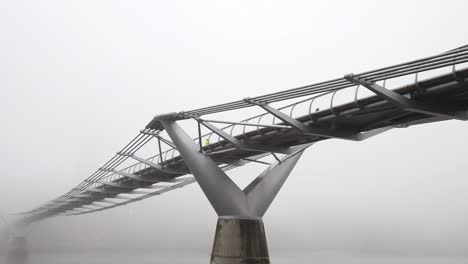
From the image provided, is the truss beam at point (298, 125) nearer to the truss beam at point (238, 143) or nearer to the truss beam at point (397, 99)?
the truss beam at point (238, 143)

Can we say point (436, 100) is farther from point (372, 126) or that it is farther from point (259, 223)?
point (259, 223)

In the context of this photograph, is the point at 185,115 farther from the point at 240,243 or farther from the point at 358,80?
the point at 358,80

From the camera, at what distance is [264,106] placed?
1944 cm

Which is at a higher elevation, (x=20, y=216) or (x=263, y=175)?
(x=20, y=216)

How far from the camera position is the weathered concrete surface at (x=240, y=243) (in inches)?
880

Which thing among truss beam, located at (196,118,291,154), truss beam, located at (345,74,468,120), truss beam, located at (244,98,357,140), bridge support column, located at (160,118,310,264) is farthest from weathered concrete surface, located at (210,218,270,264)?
truss beam, located at (345,74,468,120)

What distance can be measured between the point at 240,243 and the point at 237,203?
173cm

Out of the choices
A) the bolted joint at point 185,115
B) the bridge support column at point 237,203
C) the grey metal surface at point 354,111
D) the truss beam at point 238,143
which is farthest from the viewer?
the bolted joint at point 185,115

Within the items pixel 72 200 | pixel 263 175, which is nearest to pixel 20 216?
pixel 72 200

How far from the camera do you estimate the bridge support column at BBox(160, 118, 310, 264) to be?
2259cm

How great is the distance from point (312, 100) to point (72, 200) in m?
49.0

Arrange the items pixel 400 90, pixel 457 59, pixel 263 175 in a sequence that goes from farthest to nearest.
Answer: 1. pixel 263 175
2. pixel 400 90
3. pixel 457 59

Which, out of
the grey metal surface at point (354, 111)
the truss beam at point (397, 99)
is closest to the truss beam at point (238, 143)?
the grey metal surface at point (354, 111)

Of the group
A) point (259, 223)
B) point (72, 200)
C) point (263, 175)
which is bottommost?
point (259, 223)
